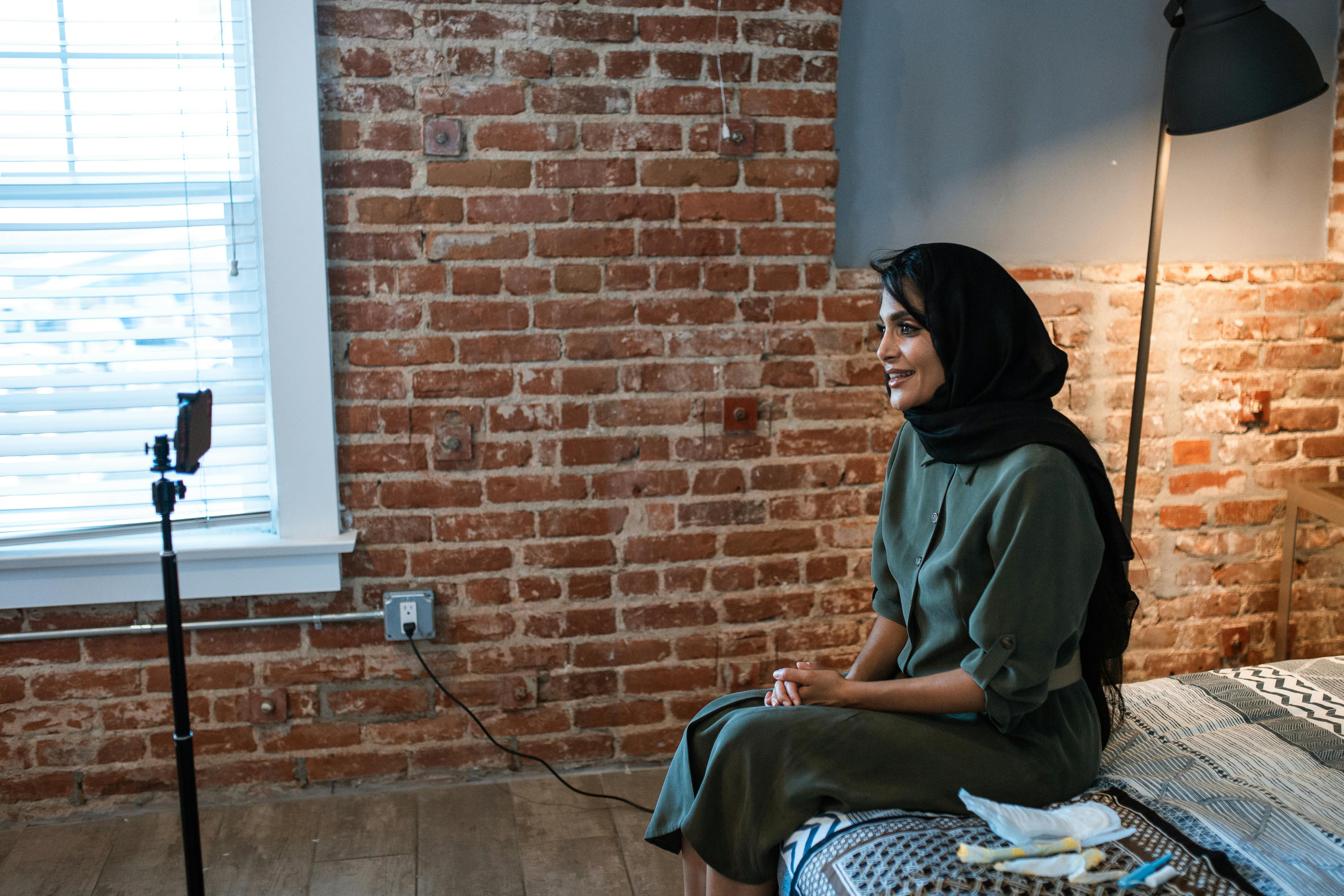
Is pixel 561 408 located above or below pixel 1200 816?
above

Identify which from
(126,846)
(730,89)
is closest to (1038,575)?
(730,89)

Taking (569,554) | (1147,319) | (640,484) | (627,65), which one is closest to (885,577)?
(640,484)

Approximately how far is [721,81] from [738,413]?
802 mm

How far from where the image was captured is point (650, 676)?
261cm

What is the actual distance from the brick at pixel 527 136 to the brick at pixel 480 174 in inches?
1.5

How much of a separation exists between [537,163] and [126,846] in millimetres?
1844

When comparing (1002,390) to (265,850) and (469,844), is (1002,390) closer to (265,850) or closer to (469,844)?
(469,844)

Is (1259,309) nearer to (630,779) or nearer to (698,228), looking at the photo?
(698,228)

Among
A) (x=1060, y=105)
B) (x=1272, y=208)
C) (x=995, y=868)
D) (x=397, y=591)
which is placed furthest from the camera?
(x=1272, y=208)

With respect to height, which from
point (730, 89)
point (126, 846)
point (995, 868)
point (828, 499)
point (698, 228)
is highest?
point (730, 89)

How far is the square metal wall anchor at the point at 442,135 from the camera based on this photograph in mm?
2314

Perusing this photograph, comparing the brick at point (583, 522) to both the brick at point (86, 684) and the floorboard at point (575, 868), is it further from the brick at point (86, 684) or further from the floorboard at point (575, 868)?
the brick at point (86, 684)

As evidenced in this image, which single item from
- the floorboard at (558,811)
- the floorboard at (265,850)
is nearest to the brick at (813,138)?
the floorboard at (558,811)

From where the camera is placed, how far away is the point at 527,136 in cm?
235
